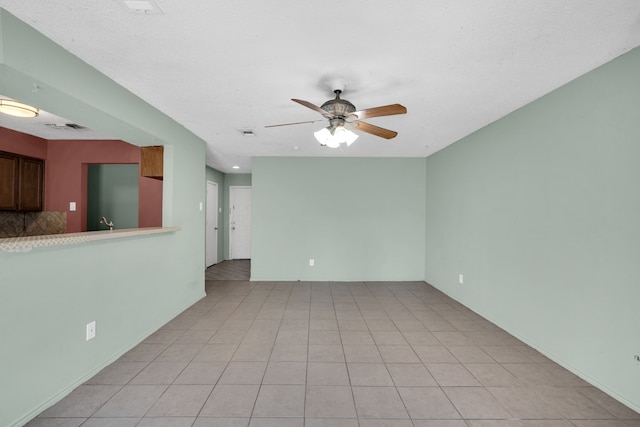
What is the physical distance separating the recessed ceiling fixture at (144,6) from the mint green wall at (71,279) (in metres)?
0.71

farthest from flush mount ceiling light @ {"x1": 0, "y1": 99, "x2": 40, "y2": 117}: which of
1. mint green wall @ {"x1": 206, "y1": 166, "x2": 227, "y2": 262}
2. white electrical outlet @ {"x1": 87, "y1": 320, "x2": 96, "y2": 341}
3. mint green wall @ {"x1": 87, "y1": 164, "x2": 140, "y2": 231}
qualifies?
mint green wall @ {"x1": 206, "y1": 166, "x2": 227, "y2": 262}

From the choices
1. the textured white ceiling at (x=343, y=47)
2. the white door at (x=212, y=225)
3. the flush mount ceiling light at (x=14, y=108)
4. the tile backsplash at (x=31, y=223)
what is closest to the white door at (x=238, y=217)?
the white door at (x=212, y=225)

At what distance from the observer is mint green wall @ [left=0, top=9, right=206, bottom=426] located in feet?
4.86

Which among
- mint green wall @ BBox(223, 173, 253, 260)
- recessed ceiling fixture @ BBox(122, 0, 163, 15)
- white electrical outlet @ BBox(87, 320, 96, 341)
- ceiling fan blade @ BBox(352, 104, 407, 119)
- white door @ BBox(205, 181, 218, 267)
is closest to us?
recessed ceiling fixture @ BBox(122, 0, 163, 15)

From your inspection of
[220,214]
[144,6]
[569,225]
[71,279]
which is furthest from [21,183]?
[569,225]

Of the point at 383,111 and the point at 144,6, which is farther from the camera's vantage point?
the point at 383,111

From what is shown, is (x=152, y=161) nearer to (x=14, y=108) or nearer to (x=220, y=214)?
(x=14, y=108)

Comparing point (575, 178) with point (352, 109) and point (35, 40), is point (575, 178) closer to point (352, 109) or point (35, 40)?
point (352, 109)

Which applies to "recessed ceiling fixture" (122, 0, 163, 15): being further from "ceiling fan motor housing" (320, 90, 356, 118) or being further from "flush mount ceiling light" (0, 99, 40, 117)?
"flush mount ceiling light" (0, 99, 40, 117)

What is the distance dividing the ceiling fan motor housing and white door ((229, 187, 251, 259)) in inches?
197

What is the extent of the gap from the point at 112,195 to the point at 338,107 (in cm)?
454

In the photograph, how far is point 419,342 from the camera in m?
2.55

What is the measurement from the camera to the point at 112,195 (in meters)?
4.54

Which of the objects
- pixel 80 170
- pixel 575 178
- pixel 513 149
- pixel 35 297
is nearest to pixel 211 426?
pixel 35 297
